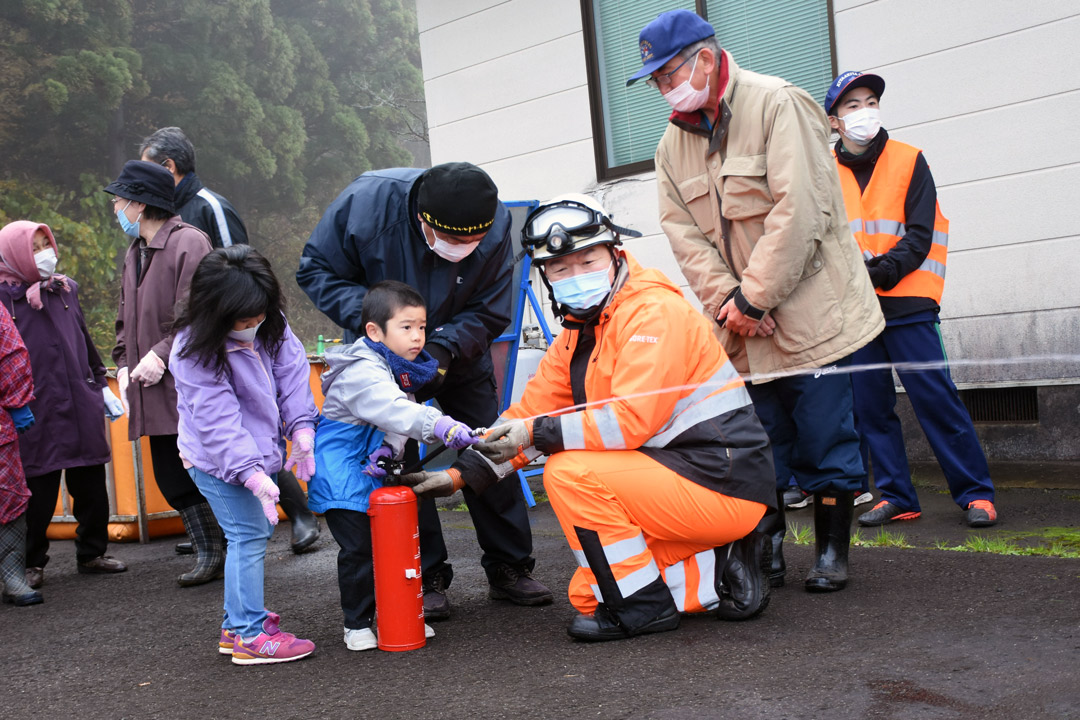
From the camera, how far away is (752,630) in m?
3.53

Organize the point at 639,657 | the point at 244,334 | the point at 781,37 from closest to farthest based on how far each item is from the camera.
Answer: the point at 639,657
the point at 244,334
the point at 781,37

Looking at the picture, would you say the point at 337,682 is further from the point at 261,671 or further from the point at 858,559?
the point at 858,559

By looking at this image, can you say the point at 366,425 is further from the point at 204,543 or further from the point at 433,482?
the point at 204,543

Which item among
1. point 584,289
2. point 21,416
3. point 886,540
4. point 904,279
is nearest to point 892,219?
point 904,279

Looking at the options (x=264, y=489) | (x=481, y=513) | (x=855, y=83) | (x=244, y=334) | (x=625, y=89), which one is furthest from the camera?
(x=625, y=89)

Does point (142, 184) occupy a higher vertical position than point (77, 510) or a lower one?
higher

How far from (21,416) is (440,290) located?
7.43 ft

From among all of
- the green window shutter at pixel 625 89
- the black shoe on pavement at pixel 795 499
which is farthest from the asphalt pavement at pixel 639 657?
the green window shutter at pixel 625 89

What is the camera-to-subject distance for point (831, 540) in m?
4.02

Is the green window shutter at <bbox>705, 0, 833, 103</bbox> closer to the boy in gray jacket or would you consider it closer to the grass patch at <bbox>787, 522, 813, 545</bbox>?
the grass patch at <bbox>787, 522, 813, 545</bbox>

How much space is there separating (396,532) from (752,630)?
122 cm

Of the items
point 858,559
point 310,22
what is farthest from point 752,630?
point 310,22

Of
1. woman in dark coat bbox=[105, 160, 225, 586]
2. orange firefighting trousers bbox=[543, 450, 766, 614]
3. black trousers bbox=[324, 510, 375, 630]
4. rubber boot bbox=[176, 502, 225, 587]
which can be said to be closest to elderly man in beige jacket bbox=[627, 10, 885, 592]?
orange firefighting trousers bbox=[543, 450, 766, 614]

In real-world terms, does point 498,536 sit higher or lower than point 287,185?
lower
